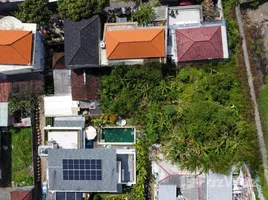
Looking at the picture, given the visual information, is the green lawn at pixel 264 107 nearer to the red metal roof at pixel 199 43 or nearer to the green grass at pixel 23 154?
the red metal roof at pixel 199 43

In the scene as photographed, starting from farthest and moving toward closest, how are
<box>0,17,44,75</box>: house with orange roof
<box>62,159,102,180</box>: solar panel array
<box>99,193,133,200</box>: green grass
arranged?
<box>99,193,133,200</box>: green grass
<box>62,159,102,180</box>: solar panel array
<box>0,17,44,75</box>: house with orange roof

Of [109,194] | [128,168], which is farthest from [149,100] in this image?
Result: [109,194]

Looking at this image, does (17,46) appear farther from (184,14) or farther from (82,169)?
(184,14)

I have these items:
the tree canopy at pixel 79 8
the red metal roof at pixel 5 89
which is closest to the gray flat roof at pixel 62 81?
the red metal roof at pixel 5 89

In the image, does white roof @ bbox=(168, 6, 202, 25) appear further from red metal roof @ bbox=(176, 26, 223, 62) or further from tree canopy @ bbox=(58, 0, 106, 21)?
tree canopy @ bbox=(58, 0, 106, 21)

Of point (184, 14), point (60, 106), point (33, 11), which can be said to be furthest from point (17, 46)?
point (184, 14)

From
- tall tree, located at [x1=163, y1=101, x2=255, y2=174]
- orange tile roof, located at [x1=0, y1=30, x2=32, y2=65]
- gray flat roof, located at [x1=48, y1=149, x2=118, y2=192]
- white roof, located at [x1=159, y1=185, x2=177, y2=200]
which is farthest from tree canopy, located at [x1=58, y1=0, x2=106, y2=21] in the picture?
white roof, located at [x1=159, y1=185, x2=177, y2=200]
